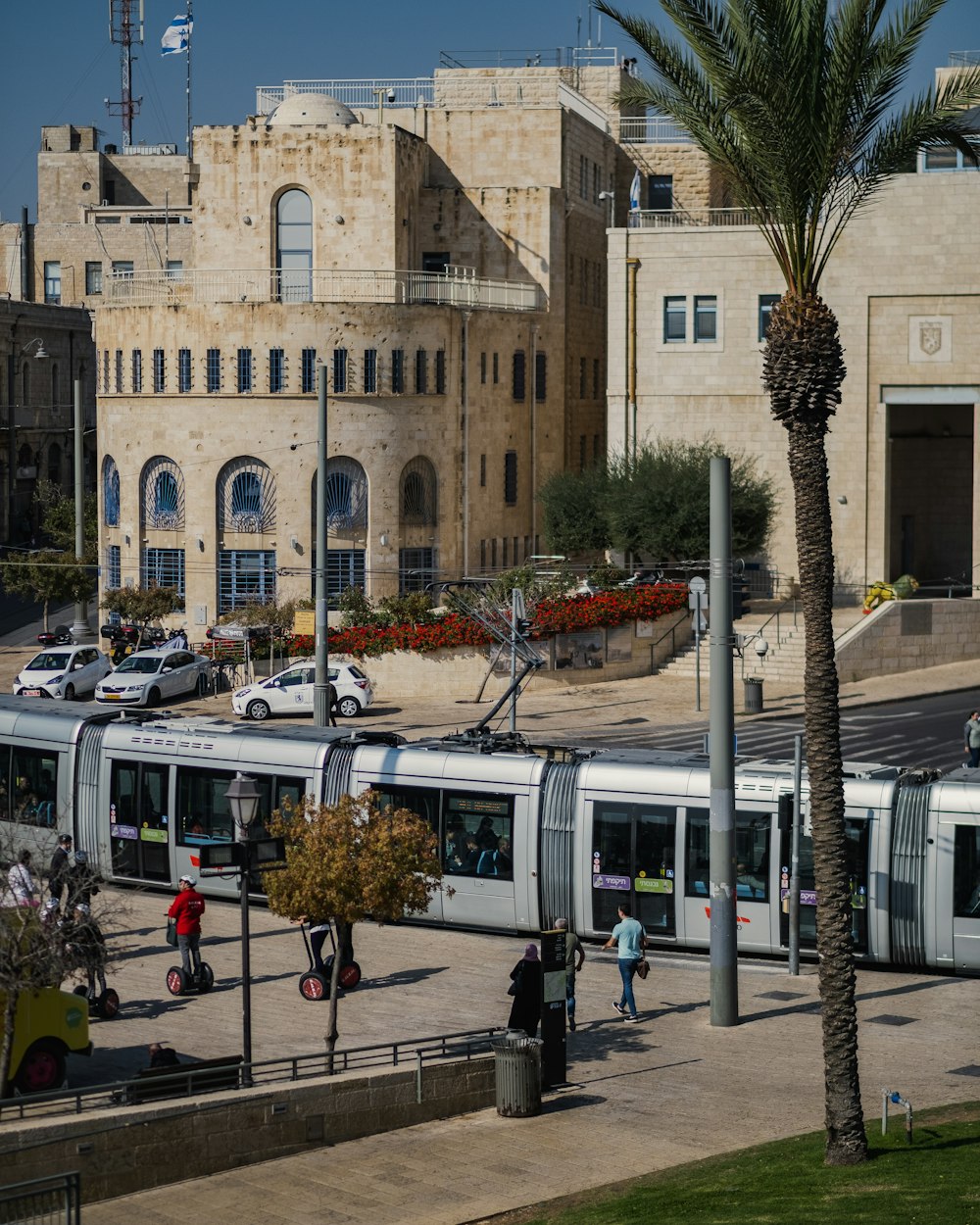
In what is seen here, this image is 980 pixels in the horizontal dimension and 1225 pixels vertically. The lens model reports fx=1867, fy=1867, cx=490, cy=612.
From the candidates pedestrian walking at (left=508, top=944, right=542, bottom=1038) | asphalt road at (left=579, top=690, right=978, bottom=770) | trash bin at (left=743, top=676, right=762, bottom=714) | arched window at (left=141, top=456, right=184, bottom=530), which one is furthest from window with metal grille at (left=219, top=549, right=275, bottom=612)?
pedestrian walking at (left=508, top=944, right=542, bottom=1038)

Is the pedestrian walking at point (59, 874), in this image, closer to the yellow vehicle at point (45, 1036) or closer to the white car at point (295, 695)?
the yellow vehicle at point (45, 1036)

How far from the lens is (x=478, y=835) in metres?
24.8

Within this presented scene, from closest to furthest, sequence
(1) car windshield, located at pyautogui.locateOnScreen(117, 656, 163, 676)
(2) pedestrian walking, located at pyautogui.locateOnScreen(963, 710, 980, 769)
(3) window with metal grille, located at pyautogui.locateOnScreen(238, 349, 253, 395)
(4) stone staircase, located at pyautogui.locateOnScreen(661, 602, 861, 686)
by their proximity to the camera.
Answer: (2) pedestrian walking, located at pyautogui.locateOnScreen(963, 710, 980, 769) → (1) car windshield, located at pyautogui.locateOnScreen(117, 656, 163, 676) → (4) stone staircase, located at pyautogui.locateOnScreen(661, 602, 861, 686) → (3) window with metal grille, located at pyautogui.locateOnScreen(238, 349, 253, 395)

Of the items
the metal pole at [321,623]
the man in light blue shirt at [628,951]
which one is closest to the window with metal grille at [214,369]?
the metal pole at [321,623]

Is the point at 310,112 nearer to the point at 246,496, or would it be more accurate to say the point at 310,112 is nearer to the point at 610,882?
the point at 246,496

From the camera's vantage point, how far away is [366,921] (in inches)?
1021

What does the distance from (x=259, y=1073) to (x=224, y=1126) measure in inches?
45.9

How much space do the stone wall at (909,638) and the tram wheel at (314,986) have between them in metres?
26.3

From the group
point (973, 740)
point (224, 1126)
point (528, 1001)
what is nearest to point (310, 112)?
point (973, 740)

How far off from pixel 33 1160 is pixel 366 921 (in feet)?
36.8

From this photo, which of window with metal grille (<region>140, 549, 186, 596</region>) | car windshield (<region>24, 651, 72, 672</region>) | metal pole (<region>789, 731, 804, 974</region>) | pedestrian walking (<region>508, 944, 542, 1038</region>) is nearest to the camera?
pedestrian walking (<region>508, 944, 542, 1038</region>)

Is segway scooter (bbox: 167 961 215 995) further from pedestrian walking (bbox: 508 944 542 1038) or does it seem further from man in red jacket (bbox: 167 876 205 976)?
pedestrian walking (bbox: 508 944 542 1038)

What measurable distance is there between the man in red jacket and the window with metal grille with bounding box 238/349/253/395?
3470 centimetres

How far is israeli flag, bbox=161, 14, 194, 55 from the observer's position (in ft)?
→ 283
